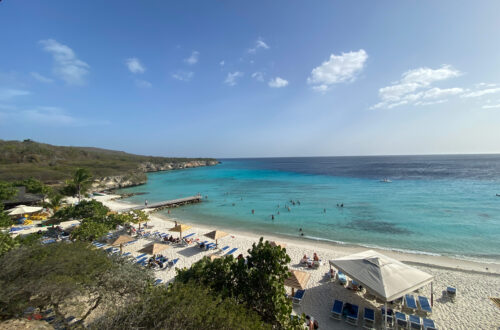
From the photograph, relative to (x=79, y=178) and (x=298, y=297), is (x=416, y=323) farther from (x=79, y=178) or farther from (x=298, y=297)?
(x=79, y=178)

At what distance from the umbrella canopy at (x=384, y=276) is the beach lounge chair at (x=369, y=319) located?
1275 millimetres

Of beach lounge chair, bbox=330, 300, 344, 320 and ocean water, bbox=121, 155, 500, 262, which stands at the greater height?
beach lounge chair, bbox=330, 300, 344, 320

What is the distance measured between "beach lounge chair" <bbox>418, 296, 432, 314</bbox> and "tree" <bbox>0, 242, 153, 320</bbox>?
1165 cm

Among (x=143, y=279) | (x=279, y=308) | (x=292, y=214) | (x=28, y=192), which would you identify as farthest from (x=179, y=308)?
(x=28, y=192)

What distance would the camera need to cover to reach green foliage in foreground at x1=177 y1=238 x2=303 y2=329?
20.3 feet

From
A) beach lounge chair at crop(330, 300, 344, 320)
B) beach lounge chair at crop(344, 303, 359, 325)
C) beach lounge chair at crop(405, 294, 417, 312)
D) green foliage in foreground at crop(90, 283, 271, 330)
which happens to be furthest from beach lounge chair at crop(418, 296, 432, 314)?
green foliage in foreground at crop(90, 283, 271, 330)

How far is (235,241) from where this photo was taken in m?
18.2

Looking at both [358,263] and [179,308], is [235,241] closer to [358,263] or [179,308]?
[358,263]

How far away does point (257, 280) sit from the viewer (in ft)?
21.5

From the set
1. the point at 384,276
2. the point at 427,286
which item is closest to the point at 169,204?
the point at 384,276

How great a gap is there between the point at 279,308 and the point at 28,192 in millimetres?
43230

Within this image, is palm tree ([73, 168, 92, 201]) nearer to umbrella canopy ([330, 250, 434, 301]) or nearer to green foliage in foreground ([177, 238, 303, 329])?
green foliage in foreground ([177, 238, 303, 329])

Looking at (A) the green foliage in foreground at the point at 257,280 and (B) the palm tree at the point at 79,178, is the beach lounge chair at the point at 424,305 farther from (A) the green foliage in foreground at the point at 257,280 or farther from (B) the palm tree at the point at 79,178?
(B) the palm tree at the point at 79,178

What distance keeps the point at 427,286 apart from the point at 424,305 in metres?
2.95
